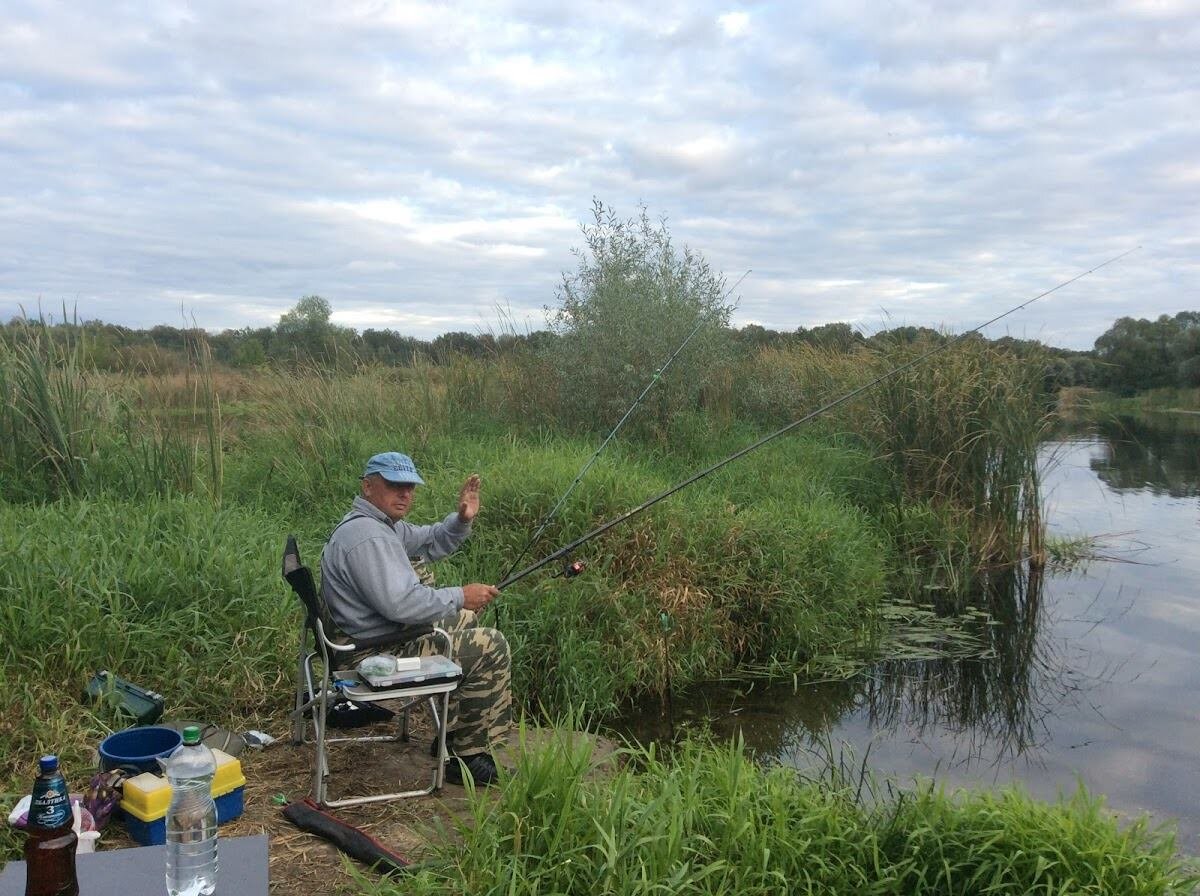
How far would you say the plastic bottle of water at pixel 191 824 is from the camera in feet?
6.70

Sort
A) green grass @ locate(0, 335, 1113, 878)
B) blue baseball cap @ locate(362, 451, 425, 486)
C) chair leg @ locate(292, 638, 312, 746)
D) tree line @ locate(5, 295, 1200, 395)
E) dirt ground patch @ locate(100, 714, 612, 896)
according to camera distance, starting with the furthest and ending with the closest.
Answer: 1. tree line @ locate(5, 295, 1200, 395)
2. chair leg @ locate(292, 638, 312, 746)
3. blue baseball cap @ locate(362, 451, 425, 486)
4. green grass @ locate(0, 335, 1113, 878)
5. dirt ground patch @ locate(100, 714, 612, 896)

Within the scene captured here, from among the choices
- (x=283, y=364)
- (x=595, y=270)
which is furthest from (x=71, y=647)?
(x=595, y=270)

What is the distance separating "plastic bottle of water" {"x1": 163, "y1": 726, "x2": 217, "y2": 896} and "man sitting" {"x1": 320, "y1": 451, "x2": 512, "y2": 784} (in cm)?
102

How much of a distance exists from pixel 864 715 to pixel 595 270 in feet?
21.0

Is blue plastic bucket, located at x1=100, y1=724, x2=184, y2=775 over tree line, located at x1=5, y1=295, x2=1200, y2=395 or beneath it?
beneath

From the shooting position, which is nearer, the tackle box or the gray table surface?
the gray table surface

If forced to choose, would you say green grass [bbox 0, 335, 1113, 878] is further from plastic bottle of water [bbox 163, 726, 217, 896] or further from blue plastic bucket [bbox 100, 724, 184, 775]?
plastic bottle of water [bbox 163, 726, 217, 896]

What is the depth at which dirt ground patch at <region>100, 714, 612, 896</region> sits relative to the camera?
3258mm

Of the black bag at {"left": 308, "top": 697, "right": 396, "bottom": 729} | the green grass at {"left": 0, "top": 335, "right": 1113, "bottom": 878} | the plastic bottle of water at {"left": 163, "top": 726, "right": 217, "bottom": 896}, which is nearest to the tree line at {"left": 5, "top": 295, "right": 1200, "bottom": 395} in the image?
the green grass at {"left": 0, "top": 335, "right": 1113, "bottom": 878}

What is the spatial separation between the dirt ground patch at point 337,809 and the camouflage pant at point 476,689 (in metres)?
0.21

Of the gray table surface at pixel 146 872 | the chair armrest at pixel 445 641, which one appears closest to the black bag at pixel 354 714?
the chair armrest at pixel 445 641

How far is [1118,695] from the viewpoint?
21.2 ft

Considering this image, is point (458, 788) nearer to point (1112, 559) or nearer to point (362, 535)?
point (362, 535)

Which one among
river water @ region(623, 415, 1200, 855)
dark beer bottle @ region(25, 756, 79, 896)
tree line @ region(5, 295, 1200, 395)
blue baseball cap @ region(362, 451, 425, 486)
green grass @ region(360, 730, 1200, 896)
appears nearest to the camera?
dark beer bottle @ region(25, 756, 79, 896)
